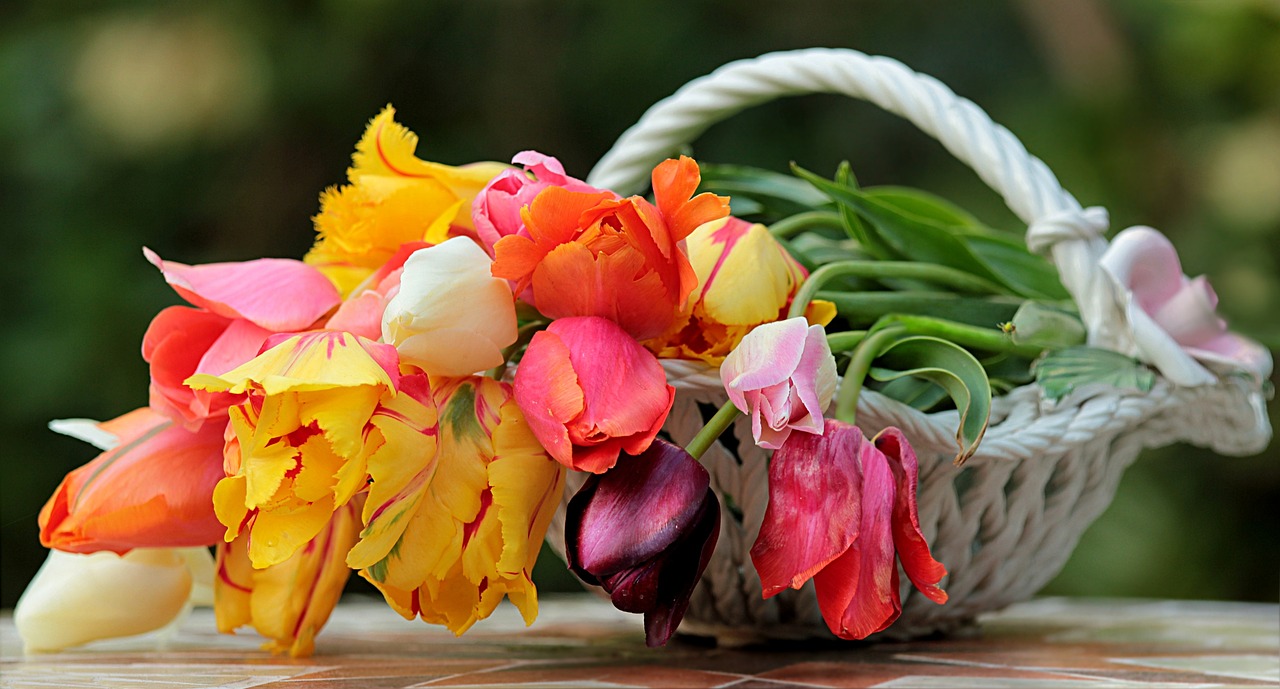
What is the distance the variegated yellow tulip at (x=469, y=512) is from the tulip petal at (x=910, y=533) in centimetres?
9

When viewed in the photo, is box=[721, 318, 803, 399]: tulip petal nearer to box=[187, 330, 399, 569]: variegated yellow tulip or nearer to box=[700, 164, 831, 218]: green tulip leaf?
box=[187, 330, 399, 569]: variegated yellow tulip

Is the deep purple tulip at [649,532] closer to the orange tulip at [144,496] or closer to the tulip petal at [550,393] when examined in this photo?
the tulip petal at [550,393]

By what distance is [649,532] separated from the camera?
0.31 meters

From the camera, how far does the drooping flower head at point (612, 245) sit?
324 mm

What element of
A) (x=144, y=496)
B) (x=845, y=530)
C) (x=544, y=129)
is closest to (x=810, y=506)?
(x=845, y=530)

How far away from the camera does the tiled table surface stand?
14.9 inches

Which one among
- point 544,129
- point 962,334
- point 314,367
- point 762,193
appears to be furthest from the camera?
point 544,129

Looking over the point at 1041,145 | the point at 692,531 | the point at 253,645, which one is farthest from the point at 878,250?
the point at 1041,145

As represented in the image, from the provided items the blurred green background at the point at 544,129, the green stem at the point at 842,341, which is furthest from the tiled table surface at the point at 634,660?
the blurred green background at the point at 544,129

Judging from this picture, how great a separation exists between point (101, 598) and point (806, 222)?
0.31 m

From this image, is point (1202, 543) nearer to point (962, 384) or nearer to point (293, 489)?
point (962, 384)

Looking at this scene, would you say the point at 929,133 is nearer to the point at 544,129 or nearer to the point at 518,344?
the point at 518,344

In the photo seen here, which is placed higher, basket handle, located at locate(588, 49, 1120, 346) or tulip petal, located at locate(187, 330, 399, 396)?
basket handle, located at locate(588, 49, 1120, 346)

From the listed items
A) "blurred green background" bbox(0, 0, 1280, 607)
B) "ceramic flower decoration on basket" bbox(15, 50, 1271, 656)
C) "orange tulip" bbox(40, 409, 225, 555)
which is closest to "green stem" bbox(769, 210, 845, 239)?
"ceramic flower decoration on basket" bbox(15, 50, 1271, 656)
